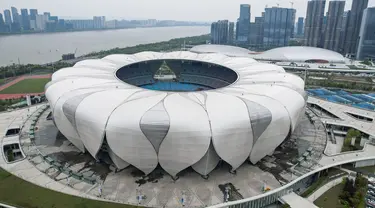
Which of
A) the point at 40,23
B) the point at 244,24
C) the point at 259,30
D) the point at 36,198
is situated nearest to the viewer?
the point at 36,198

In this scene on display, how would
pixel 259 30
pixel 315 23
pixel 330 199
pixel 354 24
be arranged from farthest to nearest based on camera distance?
pixel 259 30 < pixel 315 23 < pixel 354 24 < pixel 330 199

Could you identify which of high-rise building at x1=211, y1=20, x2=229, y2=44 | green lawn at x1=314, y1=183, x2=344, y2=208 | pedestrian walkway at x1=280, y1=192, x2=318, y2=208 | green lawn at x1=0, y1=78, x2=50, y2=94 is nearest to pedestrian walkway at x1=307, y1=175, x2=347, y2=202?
green lawn at x1=314, y1=183, x2=344, y2=208

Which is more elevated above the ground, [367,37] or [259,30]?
[259,30]

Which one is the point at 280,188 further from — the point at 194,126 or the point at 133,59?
the point at 133,59

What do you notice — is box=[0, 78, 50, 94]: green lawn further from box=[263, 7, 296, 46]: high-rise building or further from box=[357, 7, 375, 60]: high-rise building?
box=[263, 7, 296, 46]: high-rise building

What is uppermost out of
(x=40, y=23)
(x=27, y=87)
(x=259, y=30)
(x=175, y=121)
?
(x=40, y=23)

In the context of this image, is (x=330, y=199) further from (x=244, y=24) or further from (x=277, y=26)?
(x=244, y=24)

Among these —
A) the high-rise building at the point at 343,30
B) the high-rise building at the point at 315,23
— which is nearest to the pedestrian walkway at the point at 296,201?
the high-rise building at the point at 343,30

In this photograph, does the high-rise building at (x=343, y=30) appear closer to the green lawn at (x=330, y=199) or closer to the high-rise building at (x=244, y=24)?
the high-rise building at (x=244, y=24)

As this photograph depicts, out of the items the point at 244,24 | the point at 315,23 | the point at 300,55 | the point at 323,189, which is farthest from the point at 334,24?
the point at 323,189
